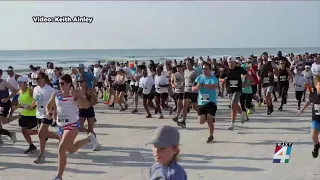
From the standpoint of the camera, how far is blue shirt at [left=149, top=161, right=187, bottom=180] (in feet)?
9.77

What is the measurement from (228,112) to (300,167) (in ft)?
24.3

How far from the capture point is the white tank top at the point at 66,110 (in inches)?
268

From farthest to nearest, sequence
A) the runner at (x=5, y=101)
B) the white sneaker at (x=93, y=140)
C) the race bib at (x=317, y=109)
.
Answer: the runner at (x=5, y=101) < the white sneaker at (x=93, y=140) < the race bib at (x=317, y=109)

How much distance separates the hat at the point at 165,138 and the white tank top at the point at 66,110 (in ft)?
13.2

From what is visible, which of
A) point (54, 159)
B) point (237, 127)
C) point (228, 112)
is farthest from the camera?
point (228, 112)

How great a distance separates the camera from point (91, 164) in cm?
794

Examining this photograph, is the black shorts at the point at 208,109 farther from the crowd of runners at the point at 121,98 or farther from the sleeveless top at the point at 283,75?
the sleeveless top at the point at 283,75

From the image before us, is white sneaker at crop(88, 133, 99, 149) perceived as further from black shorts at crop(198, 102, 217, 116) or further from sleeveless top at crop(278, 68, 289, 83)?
sleeveless top at crop(278, 68, 289, 83)

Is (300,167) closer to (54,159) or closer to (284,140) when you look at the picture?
(284,140)

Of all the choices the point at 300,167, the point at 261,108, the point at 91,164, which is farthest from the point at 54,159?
the point at 261,108

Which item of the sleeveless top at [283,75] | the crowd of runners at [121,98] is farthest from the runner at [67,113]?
the sleeveless top at [283,75]

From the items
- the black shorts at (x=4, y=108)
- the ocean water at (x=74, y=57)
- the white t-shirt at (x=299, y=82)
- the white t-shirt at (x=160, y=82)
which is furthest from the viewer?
the ocean water at (x=74, y=57)

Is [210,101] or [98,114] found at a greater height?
[210,101]

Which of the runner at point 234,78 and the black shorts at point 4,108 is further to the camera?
the runner at point 234,78
